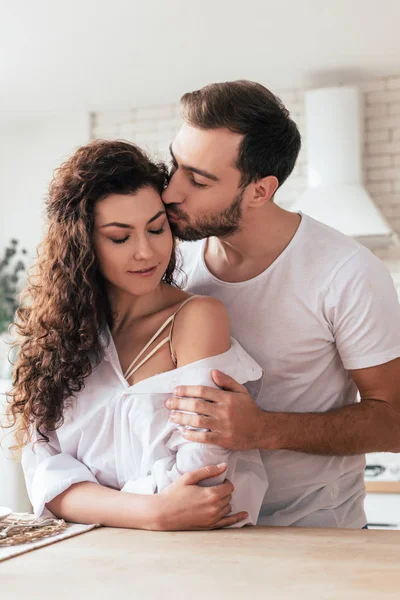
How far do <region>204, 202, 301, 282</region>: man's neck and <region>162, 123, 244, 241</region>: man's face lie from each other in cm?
8

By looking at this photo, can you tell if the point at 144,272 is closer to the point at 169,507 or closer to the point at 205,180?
the point at 205,180

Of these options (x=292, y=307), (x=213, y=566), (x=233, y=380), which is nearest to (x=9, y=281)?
(x=292, y=307)

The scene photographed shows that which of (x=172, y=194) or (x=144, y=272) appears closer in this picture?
(x=144, y=272)

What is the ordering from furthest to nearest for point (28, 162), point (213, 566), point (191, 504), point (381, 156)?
point (28, 162) < point (381, 156) < point (191, 504) < point (213, 566)

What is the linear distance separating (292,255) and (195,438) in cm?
59

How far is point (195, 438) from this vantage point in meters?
1.59

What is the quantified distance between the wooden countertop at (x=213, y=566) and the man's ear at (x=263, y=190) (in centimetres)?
82

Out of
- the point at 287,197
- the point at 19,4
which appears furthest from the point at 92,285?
the point at 287,197

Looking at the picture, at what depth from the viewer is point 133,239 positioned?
172cm

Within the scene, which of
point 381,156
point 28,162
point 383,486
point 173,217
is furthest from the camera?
point 28,162

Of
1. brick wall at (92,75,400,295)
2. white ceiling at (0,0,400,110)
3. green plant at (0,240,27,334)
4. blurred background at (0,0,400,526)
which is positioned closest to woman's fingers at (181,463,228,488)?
blurred background at (0,0,400,526)

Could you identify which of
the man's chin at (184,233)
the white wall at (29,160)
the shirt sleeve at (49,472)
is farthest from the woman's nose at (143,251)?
the white wall at (29,160)

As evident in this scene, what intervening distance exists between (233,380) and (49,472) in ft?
1.37

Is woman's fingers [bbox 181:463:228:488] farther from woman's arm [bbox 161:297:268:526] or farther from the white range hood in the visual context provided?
the white range hood
